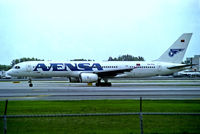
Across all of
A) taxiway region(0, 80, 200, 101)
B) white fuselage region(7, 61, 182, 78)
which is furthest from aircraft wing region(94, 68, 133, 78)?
taxiway region(0, 80, 200, 101)

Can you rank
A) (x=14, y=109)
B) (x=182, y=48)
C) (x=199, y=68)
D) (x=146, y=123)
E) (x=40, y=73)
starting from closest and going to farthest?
(x=146, y=123) → (x=14, y=109) → (x=40, y=73) → (x=182, y=48) → (x=199, y=68)

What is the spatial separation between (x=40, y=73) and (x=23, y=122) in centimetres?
2771

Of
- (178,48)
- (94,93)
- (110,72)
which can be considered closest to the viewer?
(94,93)

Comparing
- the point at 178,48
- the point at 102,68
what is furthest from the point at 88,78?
the point at 178,48

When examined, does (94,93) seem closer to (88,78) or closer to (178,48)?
(88,78)

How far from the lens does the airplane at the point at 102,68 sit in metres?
37.5

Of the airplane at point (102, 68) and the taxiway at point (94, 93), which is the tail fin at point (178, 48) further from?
the taxiway at point (94, 93)

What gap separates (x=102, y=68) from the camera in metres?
40.0

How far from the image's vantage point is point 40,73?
124ft

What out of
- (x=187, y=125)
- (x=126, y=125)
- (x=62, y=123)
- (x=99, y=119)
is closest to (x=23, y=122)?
(x=62, y=123)

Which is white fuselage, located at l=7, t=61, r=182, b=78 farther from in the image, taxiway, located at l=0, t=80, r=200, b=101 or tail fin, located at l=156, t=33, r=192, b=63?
taxiway, located at l=0, t=80, r=200, b=101

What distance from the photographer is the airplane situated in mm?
37469

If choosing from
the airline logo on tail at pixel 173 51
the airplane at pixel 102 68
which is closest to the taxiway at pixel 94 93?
the airplane at pixel 102 68

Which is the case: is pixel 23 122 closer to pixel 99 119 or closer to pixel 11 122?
pixel 11 122
